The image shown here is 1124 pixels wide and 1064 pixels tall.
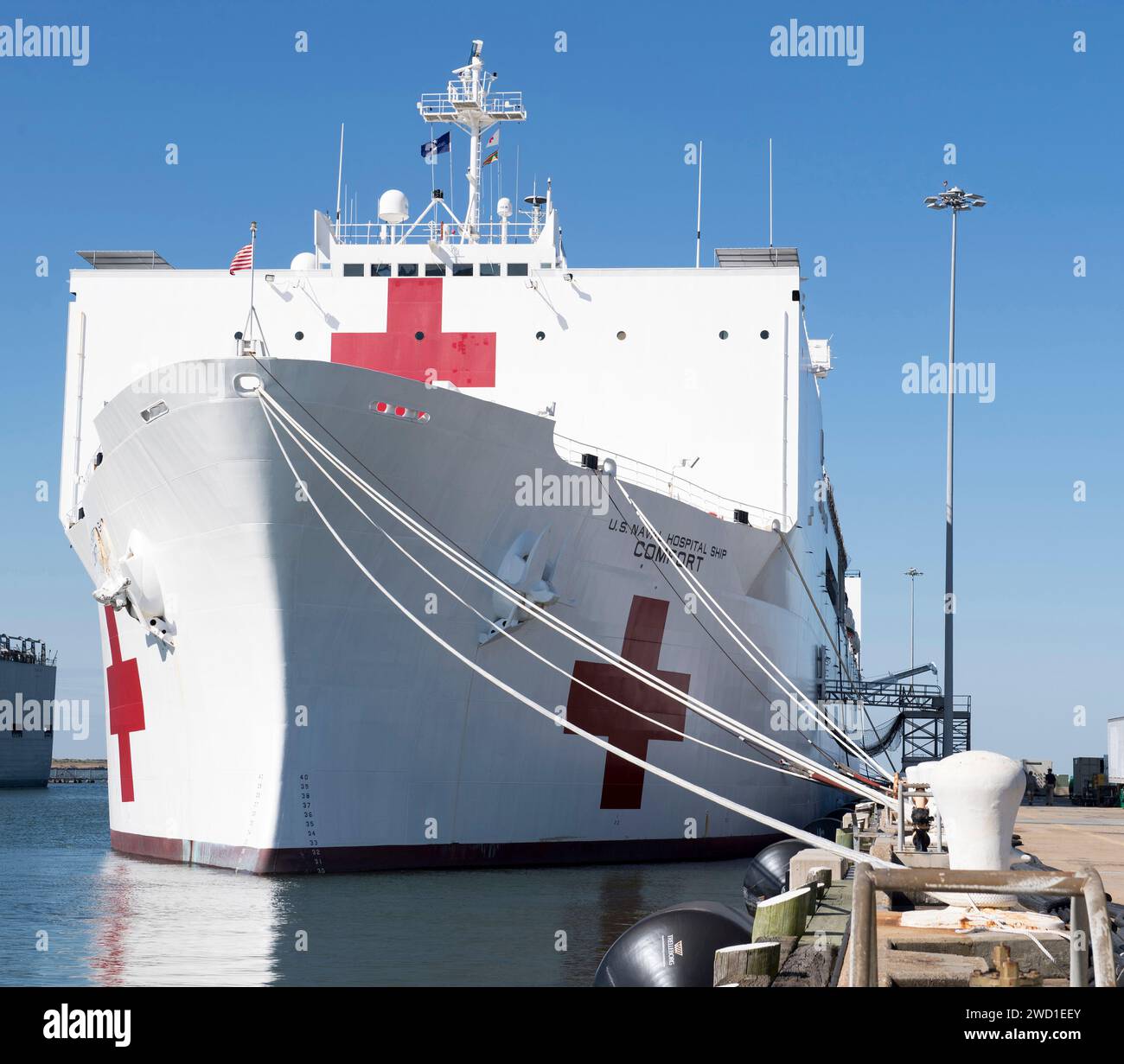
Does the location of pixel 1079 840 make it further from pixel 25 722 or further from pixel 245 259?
pixel 25 722

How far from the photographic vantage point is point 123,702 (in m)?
13.4

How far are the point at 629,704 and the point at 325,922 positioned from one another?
4676 mm

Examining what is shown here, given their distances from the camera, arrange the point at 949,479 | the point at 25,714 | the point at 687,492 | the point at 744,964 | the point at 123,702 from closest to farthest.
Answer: the point at 744,964, the point at 123,702, the point at 687,492, the point at 949,479, the point at 25,714

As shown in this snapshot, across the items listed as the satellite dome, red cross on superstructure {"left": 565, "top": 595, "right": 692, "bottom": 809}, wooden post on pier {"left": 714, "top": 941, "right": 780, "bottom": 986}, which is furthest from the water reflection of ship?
the satellite dome

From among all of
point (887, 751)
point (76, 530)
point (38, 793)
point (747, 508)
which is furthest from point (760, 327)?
point (38, 793)

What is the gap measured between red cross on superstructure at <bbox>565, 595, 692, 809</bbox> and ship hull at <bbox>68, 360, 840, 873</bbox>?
3 cm

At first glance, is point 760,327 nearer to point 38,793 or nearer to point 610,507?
point 610,507

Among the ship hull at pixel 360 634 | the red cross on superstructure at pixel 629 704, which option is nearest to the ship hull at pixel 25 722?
the ship hull at pixel 360 634

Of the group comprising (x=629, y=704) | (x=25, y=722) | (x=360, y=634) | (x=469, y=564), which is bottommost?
(x=25, y=722)

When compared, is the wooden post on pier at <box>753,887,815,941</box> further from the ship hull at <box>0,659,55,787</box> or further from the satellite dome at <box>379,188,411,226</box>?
the ship hull at <box>0,659,55,787</box>

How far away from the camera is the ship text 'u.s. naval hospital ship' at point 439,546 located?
1081 cm

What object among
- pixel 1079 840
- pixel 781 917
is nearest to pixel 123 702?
pixel 781 917

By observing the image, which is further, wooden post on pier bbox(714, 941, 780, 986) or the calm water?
the calm water

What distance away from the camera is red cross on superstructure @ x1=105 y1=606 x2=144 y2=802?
12.9 metres
